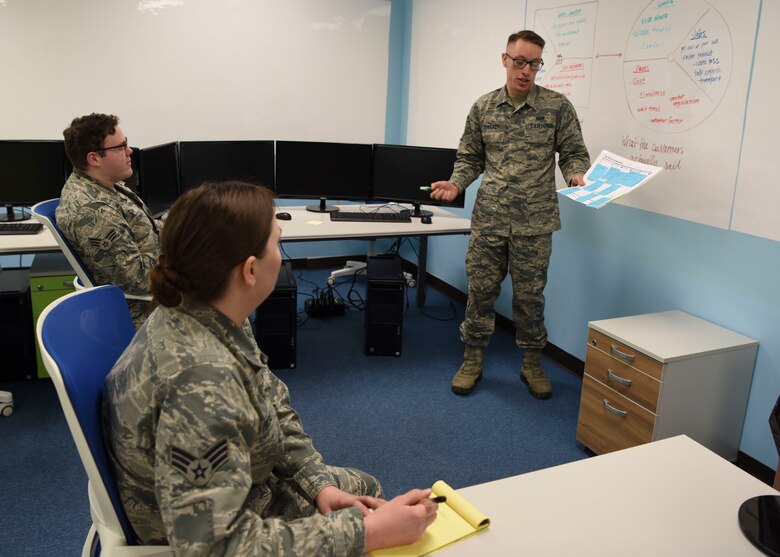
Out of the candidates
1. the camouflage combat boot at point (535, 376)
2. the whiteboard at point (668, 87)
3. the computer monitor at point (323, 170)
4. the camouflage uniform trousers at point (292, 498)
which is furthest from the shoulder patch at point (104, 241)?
the whiteboard at point (668, 87)

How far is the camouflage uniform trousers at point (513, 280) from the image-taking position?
3.01 meters

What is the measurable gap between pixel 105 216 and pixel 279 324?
49.2 inches

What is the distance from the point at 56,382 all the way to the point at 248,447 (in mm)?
290

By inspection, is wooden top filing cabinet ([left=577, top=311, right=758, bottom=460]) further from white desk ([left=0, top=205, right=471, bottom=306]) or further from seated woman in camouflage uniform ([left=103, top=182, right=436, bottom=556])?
seated woman in camouflage uniform ([left=103, top=182, right=436, bottom=556])

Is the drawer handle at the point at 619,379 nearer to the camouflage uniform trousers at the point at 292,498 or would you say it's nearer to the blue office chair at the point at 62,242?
Answer: the camouflage uniform trousers at the point at 292,498

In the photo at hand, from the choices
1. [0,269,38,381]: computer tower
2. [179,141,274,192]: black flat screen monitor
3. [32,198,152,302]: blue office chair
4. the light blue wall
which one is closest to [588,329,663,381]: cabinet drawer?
the light blue wall

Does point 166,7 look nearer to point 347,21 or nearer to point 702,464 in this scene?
point 347,21

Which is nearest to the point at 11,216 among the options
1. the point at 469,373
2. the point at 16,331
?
the point at 16,331

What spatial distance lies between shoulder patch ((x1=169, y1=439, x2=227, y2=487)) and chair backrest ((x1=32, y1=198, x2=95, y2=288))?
62.7 inches

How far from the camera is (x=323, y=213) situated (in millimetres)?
3934

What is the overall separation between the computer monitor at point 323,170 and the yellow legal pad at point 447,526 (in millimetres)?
2991

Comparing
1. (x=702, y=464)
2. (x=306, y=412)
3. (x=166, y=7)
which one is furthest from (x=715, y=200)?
(x=166, y=7)

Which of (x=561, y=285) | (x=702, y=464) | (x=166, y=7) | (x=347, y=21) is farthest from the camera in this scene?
(x=347, y=21)

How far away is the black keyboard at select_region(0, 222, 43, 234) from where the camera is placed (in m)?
3.09
